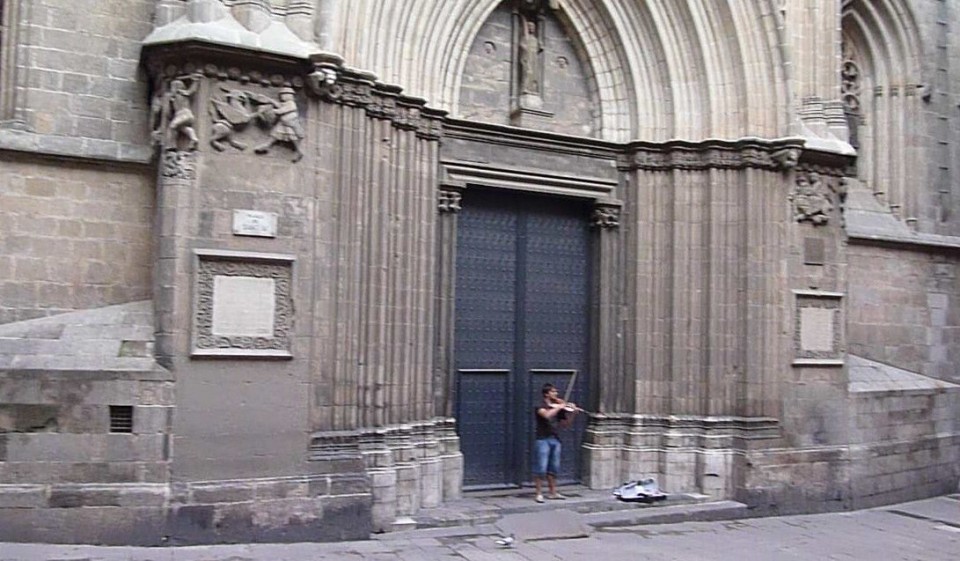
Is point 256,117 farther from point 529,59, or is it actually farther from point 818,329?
point 818,329

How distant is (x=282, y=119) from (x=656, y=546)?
18.4 ft

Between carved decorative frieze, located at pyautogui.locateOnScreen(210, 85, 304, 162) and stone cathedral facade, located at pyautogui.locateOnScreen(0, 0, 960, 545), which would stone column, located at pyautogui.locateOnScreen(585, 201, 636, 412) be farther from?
carved decorative frieze, located at pyautogui.locateOnScreen(210, 85, 304, 162)

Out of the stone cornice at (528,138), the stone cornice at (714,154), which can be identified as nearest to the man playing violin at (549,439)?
the stone cornice at (528,138)

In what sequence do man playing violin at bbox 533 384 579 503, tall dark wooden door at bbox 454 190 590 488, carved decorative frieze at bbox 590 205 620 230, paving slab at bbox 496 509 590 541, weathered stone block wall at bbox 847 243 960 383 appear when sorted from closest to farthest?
paving slab at bbox 496 509 590 541 < man playing violin at bbox 533 384 579 503 < tall dark wooden door at bbox 454 190 590 488 < carved decorative frieze at bbox 590 205 620 230 < weathered stone block wall at bbox 847 243 960 383

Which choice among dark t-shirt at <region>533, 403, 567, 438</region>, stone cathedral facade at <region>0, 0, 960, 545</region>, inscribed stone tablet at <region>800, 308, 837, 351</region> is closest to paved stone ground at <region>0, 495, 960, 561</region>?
stone cathedral facade at <region>0, 0, 960, 545</region>

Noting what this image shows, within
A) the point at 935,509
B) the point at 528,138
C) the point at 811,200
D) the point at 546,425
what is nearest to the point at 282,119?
the point at 528,138

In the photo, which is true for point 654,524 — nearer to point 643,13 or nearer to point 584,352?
point 584,352

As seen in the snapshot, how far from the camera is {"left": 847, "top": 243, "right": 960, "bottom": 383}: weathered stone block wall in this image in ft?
45.8

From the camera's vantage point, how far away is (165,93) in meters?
8.77

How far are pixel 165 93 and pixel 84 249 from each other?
1.76 metres

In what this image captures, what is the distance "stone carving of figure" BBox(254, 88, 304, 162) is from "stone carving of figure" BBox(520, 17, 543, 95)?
3739 millimetres

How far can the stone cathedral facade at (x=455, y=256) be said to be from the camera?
859 centimetres

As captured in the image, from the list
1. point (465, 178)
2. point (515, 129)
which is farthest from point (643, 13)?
point (465, 178)

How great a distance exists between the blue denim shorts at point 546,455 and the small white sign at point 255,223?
4.24 metres
